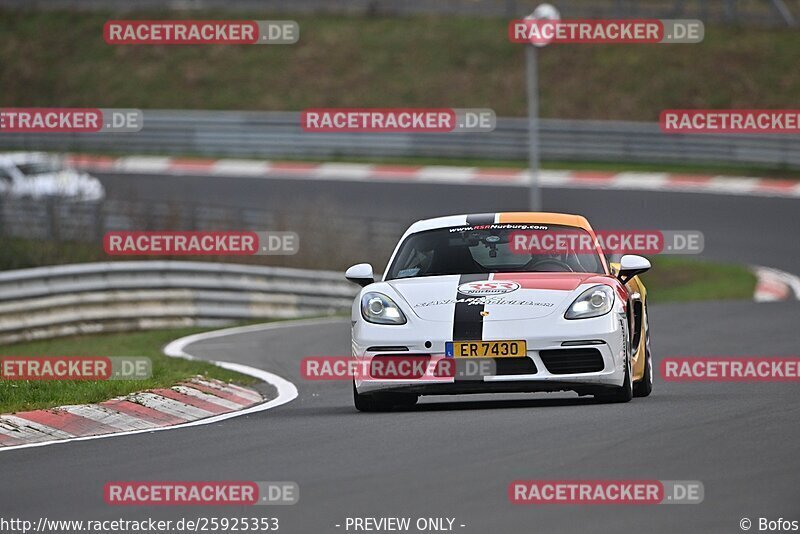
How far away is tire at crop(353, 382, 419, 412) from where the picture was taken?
33.2 ft

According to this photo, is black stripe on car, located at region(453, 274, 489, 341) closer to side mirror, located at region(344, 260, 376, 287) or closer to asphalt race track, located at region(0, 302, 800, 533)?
asphalt race track, located at region(0, 302, 800, 533)

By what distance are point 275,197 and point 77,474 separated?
82.5 feet

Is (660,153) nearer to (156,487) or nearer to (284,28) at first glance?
(284,28)

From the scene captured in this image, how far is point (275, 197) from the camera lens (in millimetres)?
32781

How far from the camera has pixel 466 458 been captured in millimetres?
7664

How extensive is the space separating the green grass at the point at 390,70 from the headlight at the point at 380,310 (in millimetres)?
28874

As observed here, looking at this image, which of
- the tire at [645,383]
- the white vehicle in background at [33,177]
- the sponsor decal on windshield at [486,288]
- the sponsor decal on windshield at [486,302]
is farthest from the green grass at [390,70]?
the sponsor decal on windshield at [486,302]

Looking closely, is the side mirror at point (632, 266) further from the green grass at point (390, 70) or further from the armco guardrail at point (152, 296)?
the green grass at point (390, 70)

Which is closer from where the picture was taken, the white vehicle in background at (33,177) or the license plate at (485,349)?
the license plate at (485,349)

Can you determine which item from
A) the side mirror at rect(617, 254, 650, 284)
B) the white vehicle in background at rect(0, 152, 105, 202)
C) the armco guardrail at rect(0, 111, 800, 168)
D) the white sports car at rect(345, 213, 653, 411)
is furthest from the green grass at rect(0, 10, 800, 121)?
the white sports car at rect(345, 213, 653, 411)

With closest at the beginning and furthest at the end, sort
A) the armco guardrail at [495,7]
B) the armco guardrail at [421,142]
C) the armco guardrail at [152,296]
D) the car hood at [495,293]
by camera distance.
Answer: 1. the car hood at [495,293]
2. the armco guardrail at [152,296]
3. the armco guardrail at [421,142]
4. the armco guardrail at [495,7]

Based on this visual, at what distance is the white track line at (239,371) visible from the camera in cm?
949

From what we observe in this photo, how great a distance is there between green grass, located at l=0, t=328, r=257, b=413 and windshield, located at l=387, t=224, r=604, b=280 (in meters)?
1.98

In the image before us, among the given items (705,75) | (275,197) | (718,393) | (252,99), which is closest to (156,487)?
(718,393)
